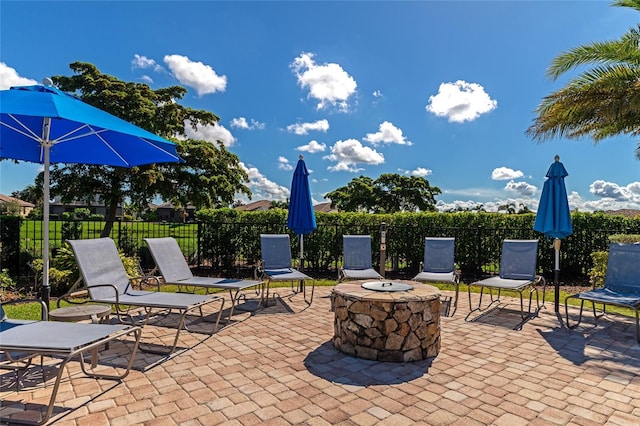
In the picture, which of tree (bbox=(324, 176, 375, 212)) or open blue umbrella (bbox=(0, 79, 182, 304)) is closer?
open blue umbrella (bbox=(0, 79, 182, 304))

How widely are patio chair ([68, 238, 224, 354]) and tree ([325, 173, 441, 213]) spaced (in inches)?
1422

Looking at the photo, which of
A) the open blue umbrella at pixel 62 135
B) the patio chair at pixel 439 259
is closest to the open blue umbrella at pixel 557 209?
the patio chair at pixel 439 259

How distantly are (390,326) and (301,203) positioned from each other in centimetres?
421

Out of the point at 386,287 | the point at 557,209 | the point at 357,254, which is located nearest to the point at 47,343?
the point at 386,287

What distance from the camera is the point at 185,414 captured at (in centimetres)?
263

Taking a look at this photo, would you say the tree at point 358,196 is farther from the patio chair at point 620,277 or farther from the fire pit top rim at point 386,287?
the fire pit top rim at point 386,287

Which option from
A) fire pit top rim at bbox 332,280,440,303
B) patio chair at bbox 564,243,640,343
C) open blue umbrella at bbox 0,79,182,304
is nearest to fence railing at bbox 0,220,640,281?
patio chair at bbox 564,243,640,343

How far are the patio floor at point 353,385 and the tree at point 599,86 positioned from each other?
17.6ft

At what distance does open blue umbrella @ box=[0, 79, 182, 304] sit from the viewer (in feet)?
9.91

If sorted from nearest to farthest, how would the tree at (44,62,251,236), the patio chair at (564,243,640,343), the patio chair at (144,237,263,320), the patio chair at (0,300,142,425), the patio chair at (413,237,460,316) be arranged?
the patio chair at (0,300,142,425), the patio chair at (564,243,640,343), the patio chair at (144,237,263,320), the patio chair at (413,237,460,316), the tree at (44,62,251,236)

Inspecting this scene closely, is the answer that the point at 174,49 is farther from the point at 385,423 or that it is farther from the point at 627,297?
the point at 627,297

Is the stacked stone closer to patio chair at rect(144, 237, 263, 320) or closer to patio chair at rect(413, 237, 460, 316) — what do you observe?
patio chair at rect(144, 237, 263, 320)

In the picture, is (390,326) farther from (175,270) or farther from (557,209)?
(557,209)

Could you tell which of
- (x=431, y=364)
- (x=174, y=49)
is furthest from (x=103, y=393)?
(x=174, y=49)
